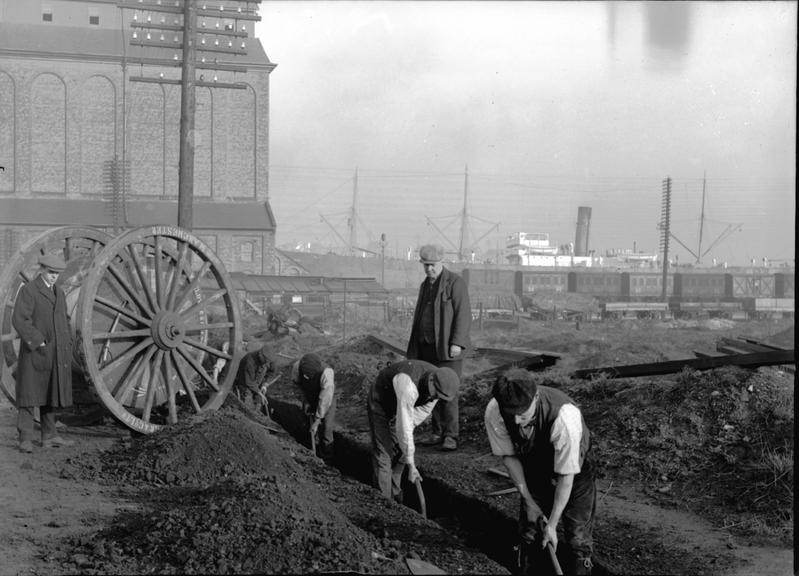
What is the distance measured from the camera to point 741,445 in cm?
733

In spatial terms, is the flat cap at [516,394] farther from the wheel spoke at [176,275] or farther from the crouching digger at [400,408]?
the wheel spoke at [176,275]

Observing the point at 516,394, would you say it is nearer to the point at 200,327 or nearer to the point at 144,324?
the point at 144,324

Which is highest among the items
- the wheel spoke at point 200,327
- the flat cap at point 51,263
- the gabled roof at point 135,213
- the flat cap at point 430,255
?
the gabled roof at point 135,213

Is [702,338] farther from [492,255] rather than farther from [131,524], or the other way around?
[492,255]

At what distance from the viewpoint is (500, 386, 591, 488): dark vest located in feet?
15.5

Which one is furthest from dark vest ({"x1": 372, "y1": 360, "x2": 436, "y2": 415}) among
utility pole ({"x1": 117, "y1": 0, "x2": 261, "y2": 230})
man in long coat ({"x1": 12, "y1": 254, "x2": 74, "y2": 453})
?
→ utility pole ({"x1": 117, "y1": 0, "x2": 261, "y2": 230})

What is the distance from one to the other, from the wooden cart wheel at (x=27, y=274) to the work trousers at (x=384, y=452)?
3.33 metres

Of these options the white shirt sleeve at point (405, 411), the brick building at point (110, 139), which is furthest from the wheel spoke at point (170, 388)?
the brick building at point (110, 139)

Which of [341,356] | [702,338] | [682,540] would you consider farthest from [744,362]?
[702,338]

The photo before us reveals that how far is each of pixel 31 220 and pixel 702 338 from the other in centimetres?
2631

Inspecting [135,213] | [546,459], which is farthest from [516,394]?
[135,213]

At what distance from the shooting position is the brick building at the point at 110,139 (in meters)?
36.5

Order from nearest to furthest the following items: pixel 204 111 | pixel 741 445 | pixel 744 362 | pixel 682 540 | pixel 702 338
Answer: pixel 682 540 → pixel 741 445 → pixel 744 362 → pixel 702 338 → pixel 204 111

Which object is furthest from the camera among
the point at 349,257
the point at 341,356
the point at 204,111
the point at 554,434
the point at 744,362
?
the point at 349,257
